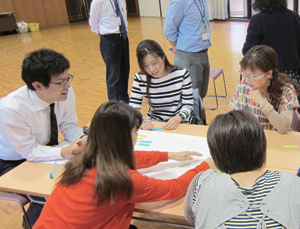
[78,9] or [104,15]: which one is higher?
[104,15]

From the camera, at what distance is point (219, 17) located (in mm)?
9859

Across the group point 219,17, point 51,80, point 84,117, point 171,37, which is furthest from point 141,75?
point 219,17

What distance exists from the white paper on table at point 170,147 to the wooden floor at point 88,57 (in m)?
0.72

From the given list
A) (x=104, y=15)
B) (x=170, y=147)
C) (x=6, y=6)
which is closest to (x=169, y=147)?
(x=170, y=147)

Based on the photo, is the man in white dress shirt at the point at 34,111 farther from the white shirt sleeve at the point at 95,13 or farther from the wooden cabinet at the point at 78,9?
the wooden cabinet at the point at 78,9

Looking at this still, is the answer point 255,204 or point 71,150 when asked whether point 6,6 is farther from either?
point 255,204

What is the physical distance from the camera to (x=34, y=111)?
1951 mm

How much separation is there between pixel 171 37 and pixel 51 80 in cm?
169

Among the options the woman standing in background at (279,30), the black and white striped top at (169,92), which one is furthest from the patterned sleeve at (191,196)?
the woman standing in background at (279,30)

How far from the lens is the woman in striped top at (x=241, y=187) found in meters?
0.93

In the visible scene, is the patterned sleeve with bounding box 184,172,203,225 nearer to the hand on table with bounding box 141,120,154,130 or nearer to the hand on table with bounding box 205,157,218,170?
the hand on table with bounding box 205,157,218,170

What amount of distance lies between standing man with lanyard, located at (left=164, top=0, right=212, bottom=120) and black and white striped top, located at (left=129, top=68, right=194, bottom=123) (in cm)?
79

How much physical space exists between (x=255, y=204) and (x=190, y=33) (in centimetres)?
244

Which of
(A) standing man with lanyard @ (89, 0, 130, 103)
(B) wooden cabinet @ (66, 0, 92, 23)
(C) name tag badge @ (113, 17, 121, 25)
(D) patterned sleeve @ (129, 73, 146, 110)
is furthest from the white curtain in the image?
(D) patterned sleeve @ (129, 73, 146, 110)
